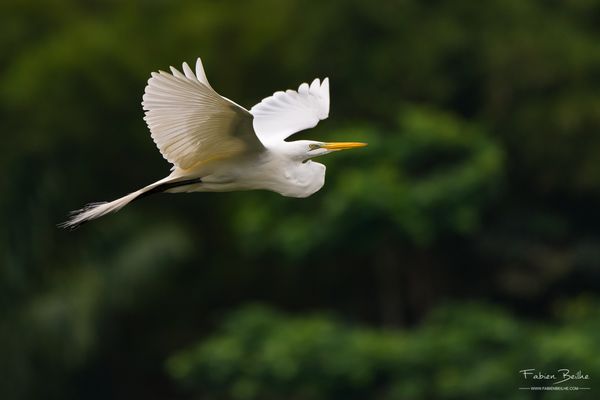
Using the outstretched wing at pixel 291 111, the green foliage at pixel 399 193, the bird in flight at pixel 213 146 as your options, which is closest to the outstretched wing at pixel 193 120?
the bird in flight at pixel 213 146

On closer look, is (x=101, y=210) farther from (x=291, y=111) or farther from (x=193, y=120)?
(x=291, y=111)

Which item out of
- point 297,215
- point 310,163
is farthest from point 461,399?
point 310,163

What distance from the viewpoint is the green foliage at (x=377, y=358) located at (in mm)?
13656

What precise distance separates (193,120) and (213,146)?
9.9 inches

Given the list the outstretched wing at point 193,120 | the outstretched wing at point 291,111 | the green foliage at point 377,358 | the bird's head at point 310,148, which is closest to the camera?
the outstretched wing at point 193,120

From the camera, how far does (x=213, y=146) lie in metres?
6.69

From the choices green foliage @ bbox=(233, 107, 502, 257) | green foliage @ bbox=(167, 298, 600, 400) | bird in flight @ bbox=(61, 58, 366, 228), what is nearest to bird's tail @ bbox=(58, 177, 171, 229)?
bird in flight @ bbox=(61, 58, 366, 228)

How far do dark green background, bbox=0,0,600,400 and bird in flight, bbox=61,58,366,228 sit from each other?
21.7 ft

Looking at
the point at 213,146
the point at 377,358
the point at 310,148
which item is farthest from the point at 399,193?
the point at 213,146

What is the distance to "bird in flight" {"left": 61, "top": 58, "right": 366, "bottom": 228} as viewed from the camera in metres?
6.31

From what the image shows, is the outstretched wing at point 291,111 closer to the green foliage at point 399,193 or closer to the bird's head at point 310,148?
the bird's head at point 310,148

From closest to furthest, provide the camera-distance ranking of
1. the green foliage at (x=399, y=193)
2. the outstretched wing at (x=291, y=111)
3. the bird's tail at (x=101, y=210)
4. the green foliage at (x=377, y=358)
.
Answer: the bird's tail at (x=101, y=210), the outstretched wing at (x=291, y=111), the green foliage at (x=377, y=358), the green foliage at (x=399, y=193)

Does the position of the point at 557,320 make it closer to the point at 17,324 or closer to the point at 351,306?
the point at 351,306

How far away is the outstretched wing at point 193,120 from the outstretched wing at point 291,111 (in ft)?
2.20
